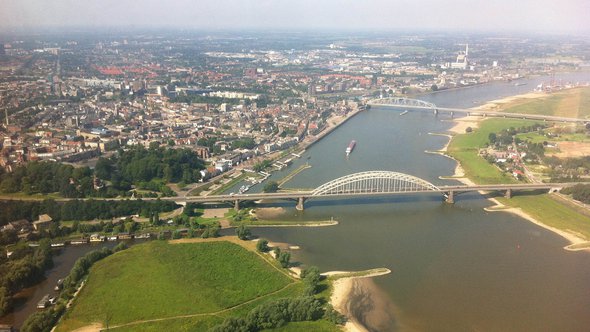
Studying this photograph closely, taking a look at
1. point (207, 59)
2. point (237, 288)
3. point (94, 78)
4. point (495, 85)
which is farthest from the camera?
point (207, 59)

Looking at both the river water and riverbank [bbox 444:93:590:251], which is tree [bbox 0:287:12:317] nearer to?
the river water

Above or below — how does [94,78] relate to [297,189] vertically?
above

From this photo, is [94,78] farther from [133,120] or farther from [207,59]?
[207,59]

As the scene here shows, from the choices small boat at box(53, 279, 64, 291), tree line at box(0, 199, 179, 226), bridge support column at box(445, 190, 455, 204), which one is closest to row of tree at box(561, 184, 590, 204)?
bridge support column at box(445, 190, 455, 204)

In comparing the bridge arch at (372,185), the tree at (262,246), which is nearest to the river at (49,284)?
the tree at (262,246)

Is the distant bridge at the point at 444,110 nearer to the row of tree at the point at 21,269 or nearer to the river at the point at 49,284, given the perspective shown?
the river at the point at 49,284

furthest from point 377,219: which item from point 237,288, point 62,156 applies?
point 62,156
